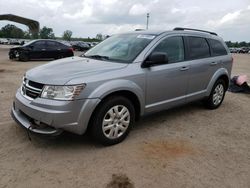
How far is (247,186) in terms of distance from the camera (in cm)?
339

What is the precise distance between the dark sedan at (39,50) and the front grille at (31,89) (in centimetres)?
1432

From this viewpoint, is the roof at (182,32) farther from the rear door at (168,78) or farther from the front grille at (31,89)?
the front grille at (31,89)

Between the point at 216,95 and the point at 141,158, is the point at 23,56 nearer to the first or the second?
the point at 216,95

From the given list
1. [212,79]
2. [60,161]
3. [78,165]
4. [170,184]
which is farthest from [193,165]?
[212,79]

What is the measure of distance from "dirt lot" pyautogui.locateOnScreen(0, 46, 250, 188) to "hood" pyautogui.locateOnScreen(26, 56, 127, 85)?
0.97m

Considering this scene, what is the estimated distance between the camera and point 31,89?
4.14m

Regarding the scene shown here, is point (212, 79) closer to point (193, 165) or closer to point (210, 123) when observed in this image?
point (210, 123)

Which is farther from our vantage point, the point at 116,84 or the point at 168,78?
the point at 168,78

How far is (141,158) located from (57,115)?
4.04ft

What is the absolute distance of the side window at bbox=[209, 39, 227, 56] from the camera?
6340 millimetres

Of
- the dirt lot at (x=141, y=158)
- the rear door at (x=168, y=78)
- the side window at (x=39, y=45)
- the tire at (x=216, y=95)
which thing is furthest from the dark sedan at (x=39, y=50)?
the rear door at (x=168, y=78)

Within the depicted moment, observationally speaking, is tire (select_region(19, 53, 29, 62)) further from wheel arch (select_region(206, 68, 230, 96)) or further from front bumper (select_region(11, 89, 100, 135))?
front bumper (select_region(11, 89, 100, 135))

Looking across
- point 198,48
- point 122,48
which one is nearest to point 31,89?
point 122,48

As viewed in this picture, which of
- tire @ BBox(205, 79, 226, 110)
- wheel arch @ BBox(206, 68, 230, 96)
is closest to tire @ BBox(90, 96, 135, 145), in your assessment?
wheel arch @ BBox(206, 68, 230, 96)
